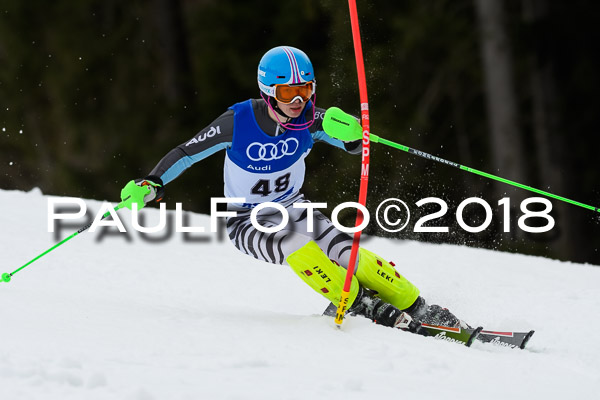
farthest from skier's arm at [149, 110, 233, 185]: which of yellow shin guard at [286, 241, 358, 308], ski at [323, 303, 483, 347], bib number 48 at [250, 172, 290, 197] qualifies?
ski at [323, 303, 483, 347]

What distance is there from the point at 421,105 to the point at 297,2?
9.26 feet

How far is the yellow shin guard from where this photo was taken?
14.1ft

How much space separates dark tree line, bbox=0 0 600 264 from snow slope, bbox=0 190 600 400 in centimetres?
287

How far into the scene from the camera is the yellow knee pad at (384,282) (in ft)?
14.8

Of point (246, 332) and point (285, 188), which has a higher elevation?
point (285, 188)

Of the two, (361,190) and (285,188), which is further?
(285,188)

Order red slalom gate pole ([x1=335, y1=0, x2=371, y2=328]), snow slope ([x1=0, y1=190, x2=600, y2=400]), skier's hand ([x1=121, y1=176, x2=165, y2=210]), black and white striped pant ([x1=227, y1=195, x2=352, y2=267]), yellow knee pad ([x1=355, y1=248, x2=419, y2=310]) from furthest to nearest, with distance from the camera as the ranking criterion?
yellow knee pad ([x1=355, y1=248, x2=419, y2=310]) < black and white striped pant ([x1=227, y1=195, x2=352, y2=267]) < skier's hand ([x1=121, y1=176, x2=165, y2=210]) < red slalom gate pole ([x1=335, y1=0, x2=371, y2=328]) < snow slope ([x1=0, y1=190, x2=600, y2=400])

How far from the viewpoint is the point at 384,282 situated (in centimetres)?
453

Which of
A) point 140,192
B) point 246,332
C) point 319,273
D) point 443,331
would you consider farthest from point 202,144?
point 443,331

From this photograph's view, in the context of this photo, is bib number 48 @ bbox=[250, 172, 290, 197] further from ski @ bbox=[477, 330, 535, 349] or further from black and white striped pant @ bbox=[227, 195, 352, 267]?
ski @ bbox=[477, 330, 535, 349]

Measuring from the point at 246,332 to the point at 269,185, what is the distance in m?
1.14

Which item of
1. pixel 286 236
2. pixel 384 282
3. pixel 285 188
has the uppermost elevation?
pixel 285 188

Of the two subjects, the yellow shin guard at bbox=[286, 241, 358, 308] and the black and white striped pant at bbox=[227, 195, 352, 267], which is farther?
the black and white striped pant at bbox=[227, 195, 352, 267]

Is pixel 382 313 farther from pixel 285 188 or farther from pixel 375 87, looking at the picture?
pixel 375 87
